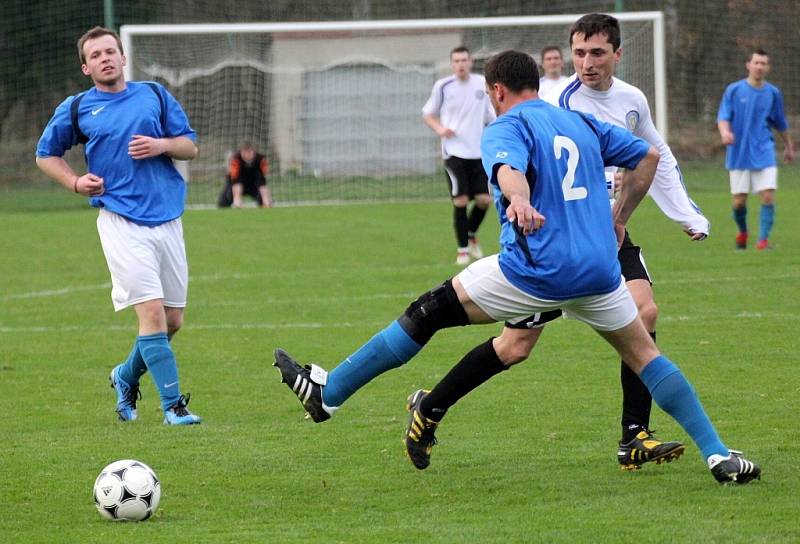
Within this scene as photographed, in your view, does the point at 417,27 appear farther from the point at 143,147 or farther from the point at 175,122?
the point at 143,147

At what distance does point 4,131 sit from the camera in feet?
104

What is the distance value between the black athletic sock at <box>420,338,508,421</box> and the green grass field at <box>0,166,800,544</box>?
1.06 ft

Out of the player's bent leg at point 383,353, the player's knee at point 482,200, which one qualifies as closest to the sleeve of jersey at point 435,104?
the player's knee at point 482,200

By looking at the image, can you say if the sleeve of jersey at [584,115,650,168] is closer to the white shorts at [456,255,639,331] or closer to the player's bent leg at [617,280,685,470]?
the white shorts at [456,255,639,331]

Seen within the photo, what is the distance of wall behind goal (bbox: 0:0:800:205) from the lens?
25.8 metres

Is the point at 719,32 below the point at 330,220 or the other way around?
the other way around

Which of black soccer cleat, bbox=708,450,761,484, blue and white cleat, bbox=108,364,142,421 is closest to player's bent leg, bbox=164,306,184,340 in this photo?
blue and white cleat, bbox=108,364,142,421

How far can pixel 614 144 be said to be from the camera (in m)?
5.28

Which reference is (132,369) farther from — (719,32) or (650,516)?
(719,32)

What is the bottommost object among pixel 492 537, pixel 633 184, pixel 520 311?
pixel 492 537

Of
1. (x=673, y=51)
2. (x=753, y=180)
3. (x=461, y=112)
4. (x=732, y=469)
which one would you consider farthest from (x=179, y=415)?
(x=673, y=51)

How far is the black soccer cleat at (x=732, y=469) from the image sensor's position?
526 cm

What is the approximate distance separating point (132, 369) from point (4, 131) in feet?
85.2

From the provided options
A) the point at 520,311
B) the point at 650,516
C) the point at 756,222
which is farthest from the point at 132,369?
the point at 756,222
